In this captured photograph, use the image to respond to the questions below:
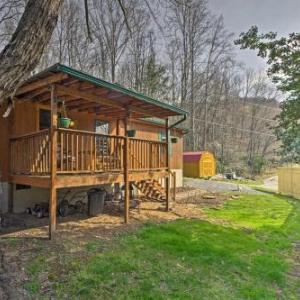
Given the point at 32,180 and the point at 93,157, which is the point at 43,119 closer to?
the point at 32,180

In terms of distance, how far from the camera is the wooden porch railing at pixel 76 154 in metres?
6.73

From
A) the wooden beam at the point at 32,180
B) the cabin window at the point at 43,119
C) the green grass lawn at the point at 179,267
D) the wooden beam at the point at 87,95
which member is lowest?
the green grass lawn at the point at 179,267

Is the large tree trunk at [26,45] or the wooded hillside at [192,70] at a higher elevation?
the wooded hillside at [192,70]

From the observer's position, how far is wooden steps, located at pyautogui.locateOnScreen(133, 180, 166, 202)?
1152 cm

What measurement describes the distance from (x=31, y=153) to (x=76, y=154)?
1.19 m

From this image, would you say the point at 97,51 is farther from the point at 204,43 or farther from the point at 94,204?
the point at 94,204

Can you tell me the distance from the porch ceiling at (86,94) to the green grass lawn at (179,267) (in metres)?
3.38

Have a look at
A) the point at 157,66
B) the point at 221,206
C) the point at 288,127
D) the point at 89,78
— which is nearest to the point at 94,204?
the point at 89,78

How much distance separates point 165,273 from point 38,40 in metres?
3.81

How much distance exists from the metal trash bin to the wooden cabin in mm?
396

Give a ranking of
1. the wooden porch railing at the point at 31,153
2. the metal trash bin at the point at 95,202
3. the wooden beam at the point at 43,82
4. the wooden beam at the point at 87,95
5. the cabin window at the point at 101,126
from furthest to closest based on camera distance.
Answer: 1. the cabin window at the point at 101,126
2. the metal trash bin at the point at 95,202
3. the wooden porch railing at the point at 31,153
4. the wooden beam at the point at 87,95
5. the wooden beam at the point at 43,82

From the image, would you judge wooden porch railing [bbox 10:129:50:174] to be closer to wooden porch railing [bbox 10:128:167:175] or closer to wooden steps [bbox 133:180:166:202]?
wooden porch railing [bbox 10:128:167:175]

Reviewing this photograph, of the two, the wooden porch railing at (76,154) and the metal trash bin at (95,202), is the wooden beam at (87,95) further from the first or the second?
the metal trash bin at (95,202)

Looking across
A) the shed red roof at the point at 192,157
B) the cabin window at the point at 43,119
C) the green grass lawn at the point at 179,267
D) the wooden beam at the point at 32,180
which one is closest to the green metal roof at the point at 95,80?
the wooden beam at the point at 32,180
